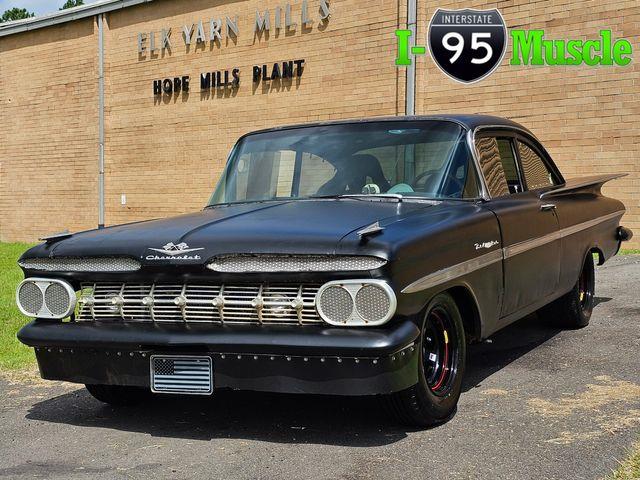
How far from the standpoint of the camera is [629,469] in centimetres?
356

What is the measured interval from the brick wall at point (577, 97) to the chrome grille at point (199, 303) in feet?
34.8

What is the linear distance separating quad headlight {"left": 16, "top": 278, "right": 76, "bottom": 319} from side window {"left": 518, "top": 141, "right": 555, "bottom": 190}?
313cm

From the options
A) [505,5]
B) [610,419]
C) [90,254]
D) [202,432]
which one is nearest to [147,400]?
[202,432]

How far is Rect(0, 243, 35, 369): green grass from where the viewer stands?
21.3 feet

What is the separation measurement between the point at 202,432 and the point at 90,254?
40.5 inches

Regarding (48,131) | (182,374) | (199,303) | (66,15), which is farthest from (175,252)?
(48,131)

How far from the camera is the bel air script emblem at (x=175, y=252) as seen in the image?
13.2 feet

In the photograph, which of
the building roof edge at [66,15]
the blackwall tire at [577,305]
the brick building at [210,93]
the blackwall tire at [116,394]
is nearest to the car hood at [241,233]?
the blackwall tire at [116,394]

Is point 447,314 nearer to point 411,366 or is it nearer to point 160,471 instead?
point 411,366

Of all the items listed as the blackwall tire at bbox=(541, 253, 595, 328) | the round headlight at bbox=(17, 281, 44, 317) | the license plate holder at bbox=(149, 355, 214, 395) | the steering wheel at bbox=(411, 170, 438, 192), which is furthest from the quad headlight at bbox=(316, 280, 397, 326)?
the blackwall tire at bbox=(541, 253, 595, 328)

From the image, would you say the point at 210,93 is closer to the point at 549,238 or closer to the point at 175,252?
the point at 549,238

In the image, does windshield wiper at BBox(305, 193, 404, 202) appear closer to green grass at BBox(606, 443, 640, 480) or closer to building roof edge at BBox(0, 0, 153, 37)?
green grass at BBox(606, 443, 640, 480)

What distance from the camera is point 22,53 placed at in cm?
2330

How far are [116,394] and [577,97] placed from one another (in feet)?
35.3
